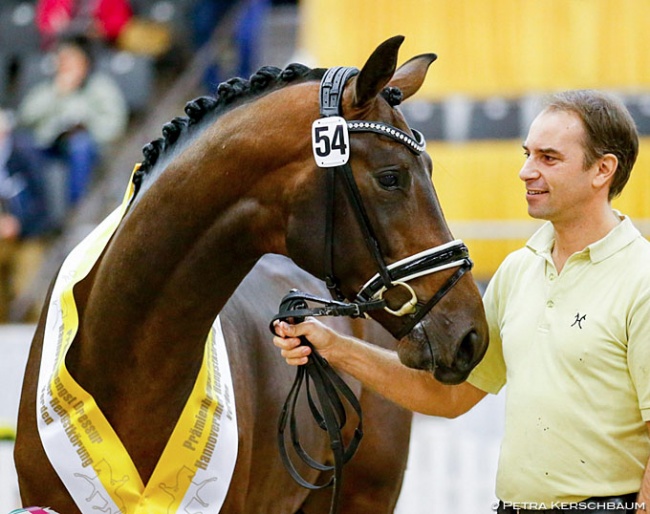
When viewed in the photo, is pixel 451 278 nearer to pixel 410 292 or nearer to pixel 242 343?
pixel 410 292

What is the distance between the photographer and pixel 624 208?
8.20 m

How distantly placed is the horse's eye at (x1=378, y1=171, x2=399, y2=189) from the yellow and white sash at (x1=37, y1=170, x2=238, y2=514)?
2.68 ft

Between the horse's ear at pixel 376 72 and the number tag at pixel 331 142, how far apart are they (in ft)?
0.26

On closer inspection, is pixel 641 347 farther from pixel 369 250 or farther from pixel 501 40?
pixel 501 40

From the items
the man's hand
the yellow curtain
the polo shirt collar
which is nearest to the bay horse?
the man's hand

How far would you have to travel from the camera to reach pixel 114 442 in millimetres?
3242

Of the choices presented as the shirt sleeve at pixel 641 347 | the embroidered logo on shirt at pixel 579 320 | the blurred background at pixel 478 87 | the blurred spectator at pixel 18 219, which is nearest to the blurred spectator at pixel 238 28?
the blurred background at pixel 478 87

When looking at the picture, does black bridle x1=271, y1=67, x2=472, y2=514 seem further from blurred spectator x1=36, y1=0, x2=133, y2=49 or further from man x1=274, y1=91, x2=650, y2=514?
blurred spectator x1=36, y1=0, x2=133, y2=49

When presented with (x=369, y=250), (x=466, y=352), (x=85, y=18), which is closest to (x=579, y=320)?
(x=466, y=352)

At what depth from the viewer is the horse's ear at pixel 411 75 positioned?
3.21 m

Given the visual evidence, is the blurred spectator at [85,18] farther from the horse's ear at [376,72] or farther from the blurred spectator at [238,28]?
the horse's ear at [376,72]

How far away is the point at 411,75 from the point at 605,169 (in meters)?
0.68

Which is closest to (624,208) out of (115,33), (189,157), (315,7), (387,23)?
(387,23)

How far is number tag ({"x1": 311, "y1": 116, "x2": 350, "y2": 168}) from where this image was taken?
2.89m
